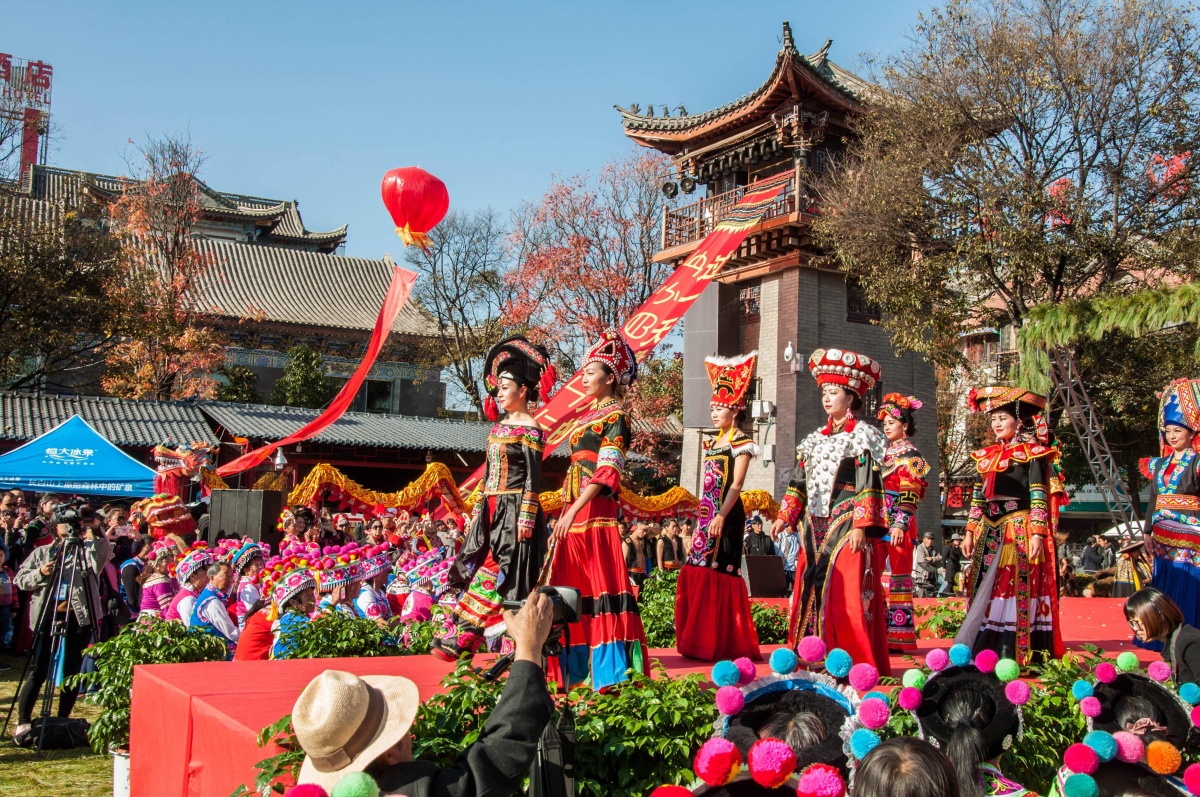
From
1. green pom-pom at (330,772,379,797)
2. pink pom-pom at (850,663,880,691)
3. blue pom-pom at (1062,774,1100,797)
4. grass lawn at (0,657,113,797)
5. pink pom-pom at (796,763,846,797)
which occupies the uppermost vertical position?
pink pom-pom at (850,663,880,691)

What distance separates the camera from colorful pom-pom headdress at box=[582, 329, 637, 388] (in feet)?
18.2

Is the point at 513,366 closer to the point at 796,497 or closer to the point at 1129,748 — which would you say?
the point at 796,497

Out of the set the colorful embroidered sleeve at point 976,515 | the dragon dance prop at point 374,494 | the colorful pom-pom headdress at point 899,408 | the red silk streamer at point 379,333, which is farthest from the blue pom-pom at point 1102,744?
the dragon dance prop at point 374,494

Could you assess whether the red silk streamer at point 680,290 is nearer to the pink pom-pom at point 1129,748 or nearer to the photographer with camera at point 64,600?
the photographer with camera at point 64,600

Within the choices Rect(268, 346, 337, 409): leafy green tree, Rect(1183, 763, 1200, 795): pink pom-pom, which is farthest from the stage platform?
Rect(268, 346, 337, 409): leafy green tree

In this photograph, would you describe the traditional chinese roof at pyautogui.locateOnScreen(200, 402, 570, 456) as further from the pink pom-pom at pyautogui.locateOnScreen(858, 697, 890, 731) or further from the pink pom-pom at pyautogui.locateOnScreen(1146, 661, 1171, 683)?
the pink pom-pom at pyautogui.locateOnScreen(858, 697, 890, 731)

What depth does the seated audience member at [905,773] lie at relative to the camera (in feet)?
7.32

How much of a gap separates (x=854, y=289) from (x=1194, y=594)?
20.0m

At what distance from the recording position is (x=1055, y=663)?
5.12m

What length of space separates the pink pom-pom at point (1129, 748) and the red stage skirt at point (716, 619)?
2619 mm

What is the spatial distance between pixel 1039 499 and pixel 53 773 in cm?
612

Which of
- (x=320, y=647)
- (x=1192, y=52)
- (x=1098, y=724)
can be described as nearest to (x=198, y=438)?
(x=320, y=647)

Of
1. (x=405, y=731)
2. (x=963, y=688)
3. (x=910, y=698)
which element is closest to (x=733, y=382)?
(x=963, y=688)

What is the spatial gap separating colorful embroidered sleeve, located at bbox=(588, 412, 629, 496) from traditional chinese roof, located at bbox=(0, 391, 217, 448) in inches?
692
